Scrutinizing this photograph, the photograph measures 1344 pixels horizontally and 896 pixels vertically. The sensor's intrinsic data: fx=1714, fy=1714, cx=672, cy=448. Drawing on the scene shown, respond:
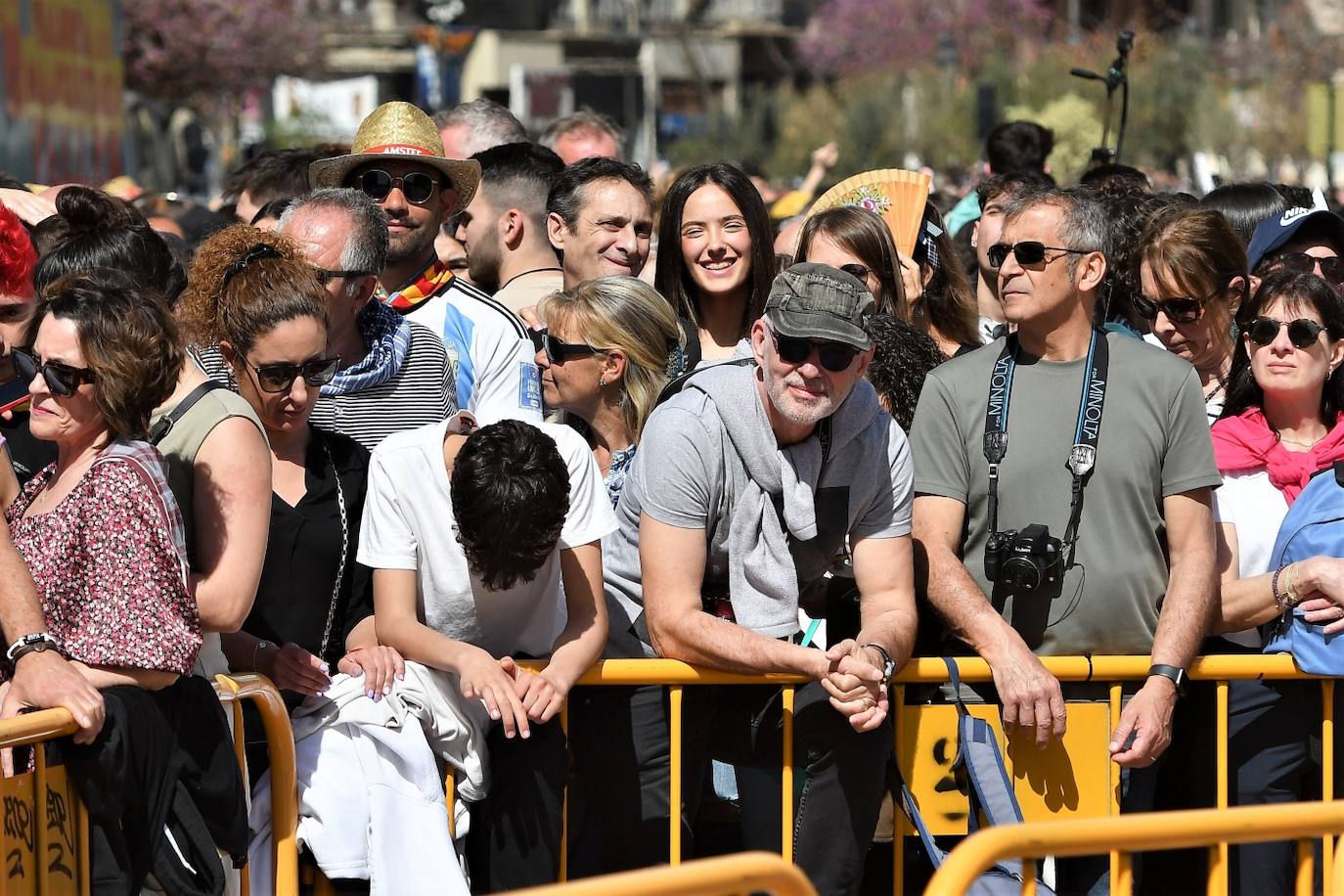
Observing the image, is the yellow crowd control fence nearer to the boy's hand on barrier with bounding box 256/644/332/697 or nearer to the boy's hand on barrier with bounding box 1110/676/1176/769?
the boy's hand on barrier with bounding box 256/644/332/697

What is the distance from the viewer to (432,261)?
5.96 metres

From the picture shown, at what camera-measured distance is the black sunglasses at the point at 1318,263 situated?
18.5ft

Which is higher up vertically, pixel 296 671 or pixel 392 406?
pixel 392 406

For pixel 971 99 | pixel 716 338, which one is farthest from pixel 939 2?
pixel 716 338

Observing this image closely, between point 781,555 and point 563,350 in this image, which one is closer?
point 781,555

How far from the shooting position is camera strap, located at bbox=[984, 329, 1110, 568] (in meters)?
4.55

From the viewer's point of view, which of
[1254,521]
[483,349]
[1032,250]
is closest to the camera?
[1032,250]

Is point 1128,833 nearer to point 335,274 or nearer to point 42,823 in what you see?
point 42,823

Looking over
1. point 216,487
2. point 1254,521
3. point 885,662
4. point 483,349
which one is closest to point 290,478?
point 216,487

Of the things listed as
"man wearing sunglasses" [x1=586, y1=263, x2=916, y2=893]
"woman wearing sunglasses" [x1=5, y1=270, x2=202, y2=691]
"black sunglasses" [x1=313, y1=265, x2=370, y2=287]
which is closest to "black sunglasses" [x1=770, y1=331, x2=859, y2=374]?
"man wearing sunglasses" [x1=586, y1=263, x2=916, y2=893]

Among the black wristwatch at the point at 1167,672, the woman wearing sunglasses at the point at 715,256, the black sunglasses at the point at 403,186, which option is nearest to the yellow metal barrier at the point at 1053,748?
the black wristwatch at the point at 1167,672

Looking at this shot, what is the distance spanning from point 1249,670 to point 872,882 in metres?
1.19

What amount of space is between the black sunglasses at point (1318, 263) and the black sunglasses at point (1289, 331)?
24.2 inches

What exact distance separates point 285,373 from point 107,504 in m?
0.75
